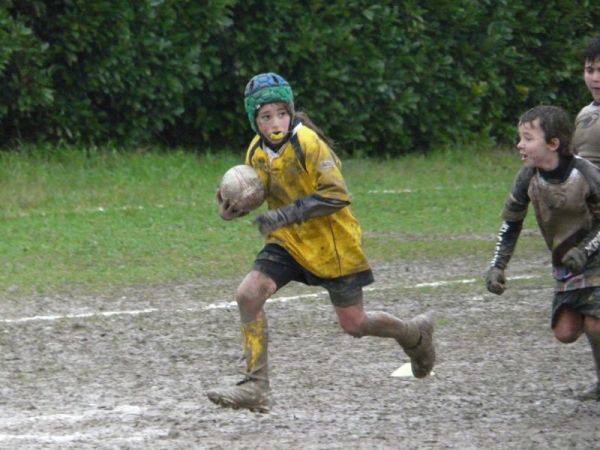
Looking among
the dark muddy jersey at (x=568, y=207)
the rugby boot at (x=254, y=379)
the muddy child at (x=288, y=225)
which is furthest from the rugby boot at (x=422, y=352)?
the rugby boot at (x=254, y=379)

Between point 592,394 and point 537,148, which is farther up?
point 537,148

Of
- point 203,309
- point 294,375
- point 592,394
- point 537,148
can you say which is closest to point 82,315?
point 203,309

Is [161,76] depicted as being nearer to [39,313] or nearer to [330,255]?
[39,313]

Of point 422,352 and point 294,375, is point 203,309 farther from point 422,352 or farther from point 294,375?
point 422,352

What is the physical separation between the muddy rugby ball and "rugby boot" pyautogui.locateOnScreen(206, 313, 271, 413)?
0.51m

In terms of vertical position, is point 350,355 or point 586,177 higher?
point 586,177

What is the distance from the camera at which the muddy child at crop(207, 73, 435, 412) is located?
6727 mm

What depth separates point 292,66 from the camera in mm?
16906

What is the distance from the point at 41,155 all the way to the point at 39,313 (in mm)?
6232

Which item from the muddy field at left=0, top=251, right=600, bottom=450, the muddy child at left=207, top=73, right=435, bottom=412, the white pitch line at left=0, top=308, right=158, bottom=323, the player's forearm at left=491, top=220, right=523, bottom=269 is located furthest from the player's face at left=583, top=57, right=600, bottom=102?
the white pitch line at left=0, top=308, right=158, bottom=323

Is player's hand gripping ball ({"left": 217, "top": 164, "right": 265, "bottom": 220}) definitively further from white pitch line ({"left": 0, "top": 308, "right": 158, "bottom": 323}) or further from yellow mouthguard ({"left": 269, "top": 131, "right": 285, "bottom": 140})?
white pitch line ({"left": 0, "top": 308, "right": 158, "bottom": 323})

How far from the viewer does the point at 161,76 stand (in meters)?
16.0

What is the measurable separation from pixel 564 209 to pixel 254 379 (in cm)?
156

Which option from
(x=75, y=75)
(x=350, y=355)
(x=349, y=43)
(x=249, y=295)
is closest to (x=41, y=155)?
(x=75, y=75)
